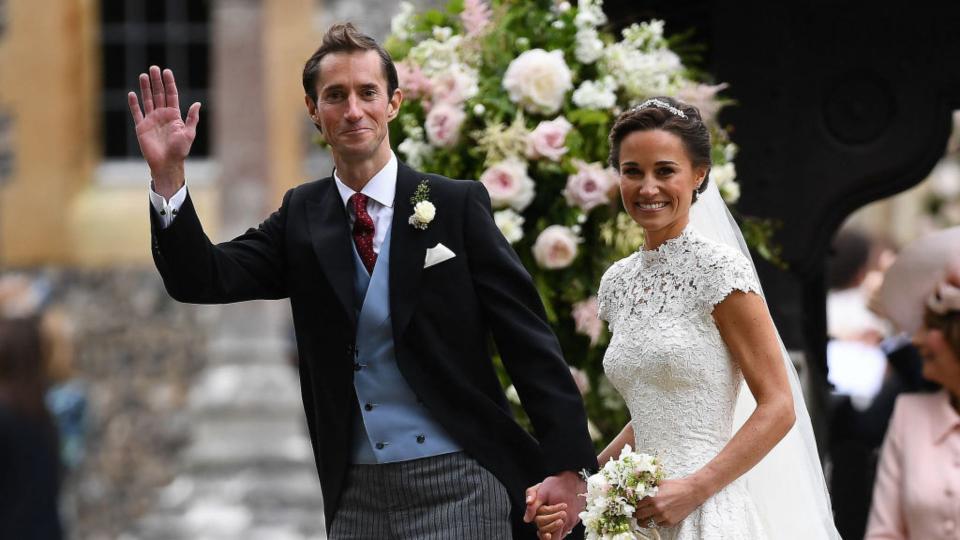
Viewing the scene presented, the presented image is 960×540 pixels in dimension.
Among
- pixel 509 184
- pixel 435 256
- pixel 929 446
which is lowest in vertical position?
pixel 929 446

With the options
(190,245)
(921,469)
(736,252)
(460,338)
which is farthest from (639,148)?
(921,469)

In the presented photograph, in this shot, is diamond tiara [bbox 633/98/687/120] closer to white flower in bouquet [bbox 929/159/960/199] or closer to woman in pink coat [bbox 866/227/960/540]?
woman in pink coat [bbox 866/227/960/540]

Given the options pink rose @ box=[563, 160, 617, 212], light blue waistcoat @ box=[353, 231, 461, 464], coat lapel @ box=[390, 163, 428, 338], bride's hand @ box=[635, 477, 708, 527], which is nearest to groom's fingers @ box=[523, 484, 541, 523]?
light blue waistcoat @ box=[353, 231, 461, 464]

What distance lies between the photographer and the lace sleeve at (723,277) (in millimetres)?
4824

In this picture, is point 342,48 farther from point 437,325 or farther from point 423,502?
point 423,502

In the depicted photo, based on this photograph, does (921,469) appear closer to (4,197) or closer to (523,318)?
(523,318)

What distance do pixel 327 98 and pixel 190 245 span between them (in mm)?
503

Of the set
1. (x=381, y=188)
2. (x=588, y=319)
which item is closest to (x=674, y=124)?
(x=381, y=188)

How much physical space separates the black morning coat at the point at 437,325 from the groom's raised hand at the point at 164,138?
16cm

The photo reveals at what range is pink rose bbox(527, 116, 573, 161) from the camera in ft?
23.3

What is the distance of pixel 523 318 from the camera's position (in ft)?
17.3

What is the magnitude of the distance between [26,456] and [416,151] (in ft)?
7.18

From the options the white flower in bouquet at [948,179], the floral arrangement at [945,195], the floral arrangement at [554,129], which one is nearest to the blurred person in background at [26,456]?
the floral arrangement at [554,129]

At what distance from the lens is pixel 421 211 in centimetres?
528
